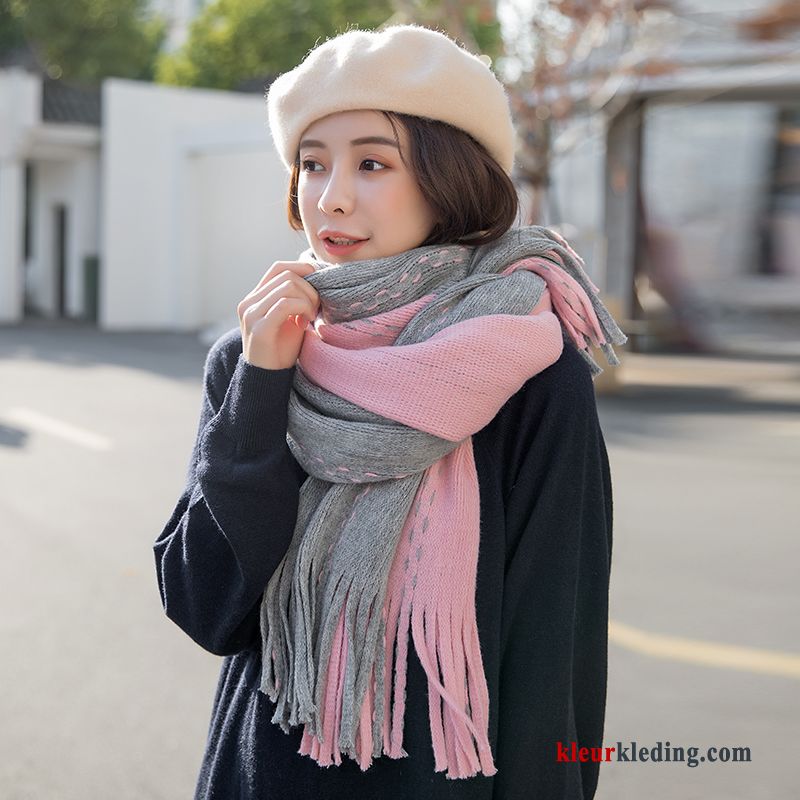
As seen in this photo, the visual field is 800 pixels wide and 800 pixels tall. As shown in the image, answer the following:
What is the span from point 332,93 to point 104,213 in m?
22.4

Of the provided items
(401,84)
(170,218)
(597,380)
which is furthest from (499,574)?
(170,218)

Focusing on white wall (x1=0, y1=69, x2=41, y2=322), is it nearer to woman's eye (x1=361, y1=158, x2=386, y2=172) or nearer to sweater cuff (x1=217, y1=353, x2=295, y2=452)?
woman's eye (x1=361, y1=158, x2=386, y2=172)

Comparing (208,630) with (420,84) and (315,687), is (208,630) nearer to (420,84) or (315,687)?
(315,687)

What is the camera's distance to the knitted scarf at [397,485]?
5.12ft

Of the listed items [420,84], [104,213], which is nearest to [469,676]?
[420,84]

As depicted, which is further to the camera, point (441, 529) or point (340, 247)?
point (340, 247)

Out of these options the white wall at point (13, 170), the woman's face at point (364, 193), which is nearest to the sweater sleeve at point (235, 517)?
the woman's face at point (364, 193)

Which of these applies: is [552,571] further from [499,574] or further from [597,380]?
[597,380]

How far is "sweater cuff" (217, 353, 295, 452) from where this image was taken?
1586 millimetres

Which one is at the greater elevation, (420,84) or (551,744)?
(420,84)

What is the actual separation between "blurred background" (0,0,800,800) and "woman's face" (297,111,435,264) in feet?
0.82

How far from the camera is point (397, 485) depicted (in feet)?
5.36

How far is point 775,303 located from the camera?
53.4 ft

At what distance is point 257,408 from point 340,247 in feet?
0.93
